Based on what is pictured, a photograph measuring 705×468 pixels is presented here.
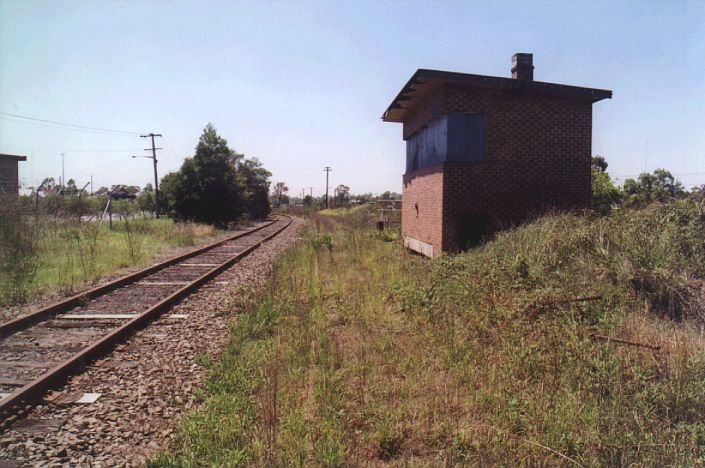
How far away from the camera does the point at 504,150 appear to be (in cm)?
1109

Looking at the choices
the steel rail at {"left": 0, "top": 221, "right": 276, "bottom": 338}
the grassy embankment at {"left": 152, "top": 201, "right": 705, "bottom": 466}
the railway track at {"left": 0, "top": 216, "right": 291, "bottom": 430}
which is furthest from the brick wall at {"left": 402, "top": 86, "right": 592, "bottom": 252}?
the steel rail at {"left": 0, "top": 221, "right": 276, "bottom": 338}

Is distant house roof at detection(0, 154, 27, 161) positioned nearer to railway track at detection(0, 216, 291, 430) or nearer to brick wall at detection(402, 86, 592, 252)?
railway track at detection(0, 216, 291, 430)

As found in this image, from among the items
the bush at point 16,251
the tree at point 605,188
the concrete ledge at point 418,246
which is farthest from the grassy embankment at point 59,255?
the tree at point 605,188

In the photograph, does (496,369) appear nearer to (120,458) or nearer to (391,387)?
(391,387)

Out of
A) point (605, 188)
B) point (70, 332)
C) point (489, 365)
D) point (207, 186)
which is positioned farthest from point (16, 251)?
point (605, 188)

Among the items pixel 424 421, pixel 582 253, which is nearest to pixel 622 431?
pixel 424 421

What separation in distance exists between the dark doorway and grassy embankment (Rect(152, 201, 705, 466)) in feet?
9.59

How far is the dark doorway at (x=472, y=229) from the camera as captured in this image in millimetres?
11039

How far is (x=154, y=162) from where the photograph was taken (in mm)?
44156

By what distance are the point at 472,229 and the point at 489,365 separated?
712cm

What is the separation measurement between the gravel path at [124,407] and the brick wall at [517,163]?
7.20 metres

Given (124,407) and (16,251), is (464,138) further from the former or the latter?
(16,251)

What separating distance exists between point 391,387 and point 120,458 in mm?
2395

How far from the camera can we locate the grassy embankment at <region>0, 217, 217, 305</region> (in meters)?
8.38
